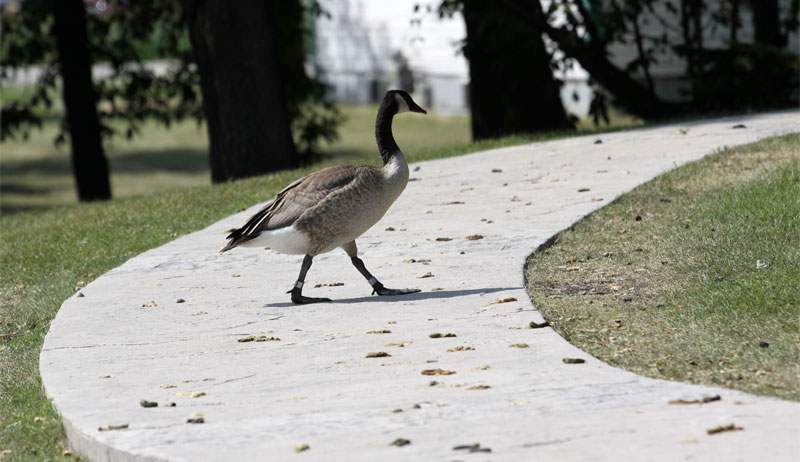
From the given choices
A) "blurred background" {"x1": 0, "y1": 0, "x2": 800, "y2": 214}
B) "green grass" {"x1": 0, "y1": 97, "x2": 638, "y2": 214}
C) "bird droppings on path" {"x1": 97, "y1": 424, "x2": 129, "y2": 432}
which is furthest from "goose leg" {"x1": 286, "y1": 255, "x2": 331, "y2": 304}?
"green grass" {"x1": 0, "y1": 97, "x2": 638, "y2": 214}

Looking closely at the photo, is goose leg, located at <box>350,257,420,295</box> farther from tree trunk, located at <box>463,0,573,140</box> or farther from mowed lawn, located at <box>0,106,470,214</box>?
mowed lawn, located at <box>0,106,470,214</box>

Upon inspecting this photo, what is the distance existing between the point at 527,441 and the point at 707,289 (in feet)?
9.28

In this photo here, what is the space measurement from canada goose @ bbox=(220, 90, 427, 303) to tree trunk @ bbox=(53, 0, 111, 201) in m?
11.9

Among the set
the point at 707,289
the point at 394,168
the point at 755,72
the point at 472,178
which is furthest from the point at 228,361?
the point at 755,72

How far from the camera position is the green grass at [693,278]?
5574 mm

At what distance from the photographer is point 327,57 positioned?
3706cm

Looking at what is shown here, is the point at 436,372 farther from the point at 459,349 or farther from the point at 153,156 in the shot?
the point at 153,156

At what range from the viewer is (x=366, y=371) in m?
5.61

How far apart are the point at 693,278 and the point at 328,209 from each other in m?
2.34

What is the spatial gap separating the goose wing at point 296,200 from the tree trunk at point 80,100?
38.8 ft

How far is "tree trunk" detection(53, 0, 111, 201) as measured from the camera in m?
18.2

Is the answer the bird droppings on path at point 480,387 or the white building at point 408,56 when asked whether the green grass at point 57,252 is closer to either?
the bird droppings on path at point 480,387

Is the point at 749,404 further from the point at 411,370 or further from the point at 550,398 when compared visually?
the point at 411,370

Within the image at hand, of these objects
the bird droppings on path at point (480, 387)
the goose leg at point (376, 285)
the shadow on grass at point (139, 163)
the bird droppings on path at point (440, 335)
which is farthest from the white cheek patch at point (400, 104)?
the shadow on grass at point (139, 163)
